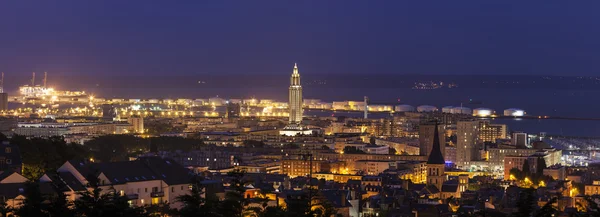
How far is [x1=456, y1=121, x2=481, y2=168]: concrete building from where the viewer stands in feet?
178

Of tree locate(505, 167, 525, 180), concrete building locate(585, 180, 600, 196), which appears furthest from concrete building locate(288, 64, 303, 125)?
concrete building locate(585, 180, 600, 196)

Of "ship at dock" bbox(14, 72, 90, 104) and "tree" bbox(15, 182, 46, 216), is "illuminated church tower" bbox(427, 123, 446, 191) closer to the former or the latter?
"tree" bbox(15, 182, 46, 216)

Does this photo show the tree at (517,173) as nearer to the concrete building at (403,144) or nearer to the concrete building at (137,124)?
the concrete building at (403,144)

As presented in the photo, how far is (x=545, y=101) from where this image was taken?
14350cm

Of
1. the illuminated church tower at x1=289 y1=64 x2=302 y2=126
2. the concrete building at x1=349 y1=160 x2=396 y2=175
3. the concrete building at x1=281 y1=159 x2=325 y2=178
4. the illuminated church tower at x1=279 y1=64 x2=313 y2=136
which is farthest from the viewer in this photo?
the illuminated church tower at x1=289 y1=64 x2=302 y2=126

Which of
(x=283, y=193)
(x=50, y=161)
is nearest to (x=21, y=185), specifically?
(x=50, y=161)

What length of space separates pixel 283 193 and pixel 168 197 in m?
3.97

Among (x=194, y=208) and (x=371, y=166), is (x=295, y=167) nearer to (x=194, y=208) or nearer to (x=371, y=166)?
(x=371, y=166)

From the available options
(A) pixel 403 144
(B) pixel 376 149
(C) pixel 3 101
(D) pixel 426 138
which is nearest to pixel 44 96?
(C) pixel 3 101

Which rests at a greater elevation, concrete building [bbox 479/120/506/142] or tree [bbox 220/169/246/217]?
concrete building [bbox 479/120/506/142]

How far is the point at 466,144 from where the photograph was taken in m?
56.7

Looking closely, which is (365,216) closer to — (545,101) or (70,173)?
(70,173)

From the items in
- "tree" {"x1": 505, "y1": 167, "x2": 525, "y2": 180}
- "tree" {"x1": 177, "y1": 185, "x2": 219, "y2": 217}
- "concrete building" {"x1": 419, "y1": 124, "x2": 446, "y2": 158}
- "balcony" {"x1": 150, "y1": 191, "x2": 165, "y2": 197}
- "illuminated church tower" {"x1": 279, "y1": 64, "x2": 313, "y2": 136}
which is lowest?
"tree" {"x1": 505, "y1": 167, "x2": 525, "y2": 180}

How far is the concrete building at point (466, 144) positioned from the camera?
178 feet
